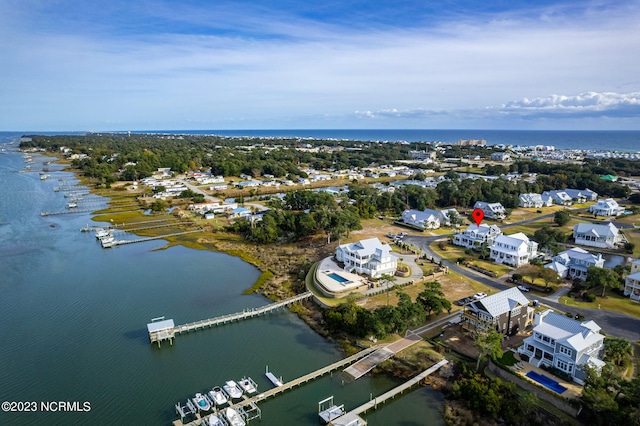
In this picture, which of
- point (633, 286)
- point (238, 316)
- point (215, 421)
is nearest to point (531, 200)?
point (633, 286)

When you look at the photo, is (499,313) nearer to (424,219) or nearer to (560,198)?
(424,219)

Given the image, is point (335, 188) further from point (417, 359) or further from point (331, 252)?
point (417, 359)

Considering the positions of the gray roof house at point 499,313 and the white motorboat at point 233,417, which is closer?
the white motorboat at point 233,417

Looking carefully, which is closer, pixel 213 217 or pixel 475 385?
pixel 475 385

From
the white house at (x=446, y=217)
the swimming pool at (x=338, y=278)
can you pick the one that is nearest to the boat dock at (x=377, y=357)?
the swimming pool at (x=338, y=278)

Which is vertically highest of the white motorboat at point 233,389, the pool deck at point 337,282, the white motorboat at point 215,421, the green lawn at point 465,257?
the pool deck at point 337,282

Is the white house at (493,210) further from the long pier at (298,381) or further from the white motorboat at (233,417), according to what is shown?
the white motorboat at (233,417)

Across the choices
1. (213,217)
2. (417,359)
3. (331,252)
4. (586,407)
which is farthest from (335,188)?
(586,407)
